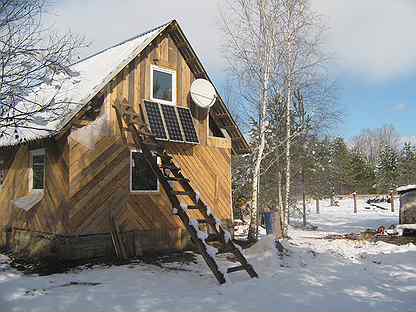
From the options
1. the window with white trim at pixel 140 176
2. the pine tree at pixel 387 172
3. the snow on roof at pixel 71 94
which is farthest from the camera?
the pine tree at pixel 387 172

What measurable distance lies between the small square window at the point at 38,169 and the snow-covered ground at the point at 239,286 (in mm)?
2100

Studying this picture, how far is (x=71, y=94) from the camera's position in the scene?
10.9 meters

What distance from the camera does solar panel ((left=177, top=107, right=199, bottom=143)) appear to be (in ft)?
38.6

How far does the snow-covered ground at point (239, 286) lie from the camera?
6461 millimetres

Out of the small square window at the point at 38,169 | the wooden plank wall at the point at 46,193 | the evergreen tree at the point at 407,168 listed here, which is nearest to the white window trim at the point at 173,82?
the wooden plank wall at the point at 46,193

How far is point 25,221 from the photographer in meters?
11.3

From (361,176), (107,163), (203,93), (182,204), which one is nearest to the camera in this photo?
(182,204)

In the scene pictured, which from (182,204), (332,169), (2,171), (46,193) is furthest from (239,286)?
(332,169)

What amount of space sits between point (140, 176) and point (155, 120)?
1600 millimetres

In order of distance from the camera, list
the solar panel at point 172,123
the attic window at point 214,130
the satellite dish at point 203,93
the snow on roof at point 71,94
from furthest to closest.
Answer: the attic window at point 214,130
the satellite dish at point 203,93
the solar panel at point 172,123
the snow on roof at point 71,94

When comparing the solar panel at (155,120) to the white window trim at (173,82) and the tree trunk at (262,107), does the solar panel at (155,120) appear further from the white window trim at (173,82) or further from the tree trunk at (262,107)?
the tree trunk at (262,107)

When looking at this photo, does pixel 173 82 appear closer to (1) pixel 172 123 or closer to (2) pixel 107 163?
(1) pixel 172 123

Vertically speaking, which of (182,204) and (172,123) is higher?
(172,123)

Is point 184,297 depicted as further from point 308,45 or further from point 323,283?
point 308,45
